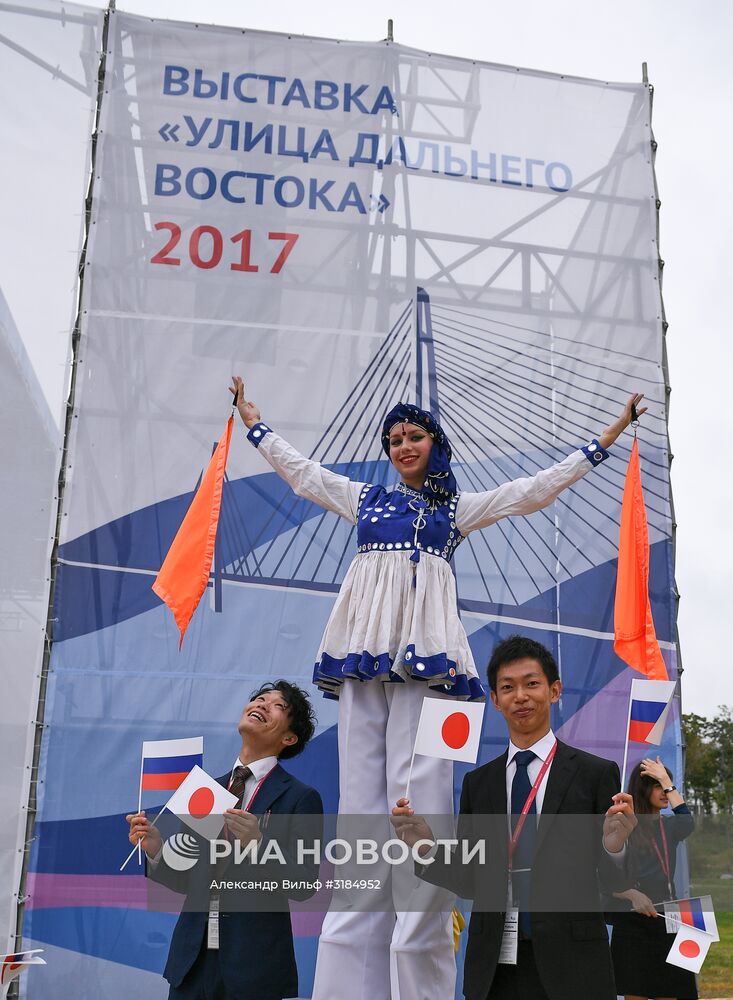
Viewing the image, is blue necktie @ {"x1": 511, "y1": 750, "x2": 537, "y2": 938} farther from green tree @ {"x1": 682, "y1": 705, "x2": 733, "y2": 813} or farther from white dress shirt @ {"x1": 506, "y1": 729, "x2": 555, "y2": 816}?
green tree @ {"x1": 682, "y1": 705, "x2": 733, "y2": 813}

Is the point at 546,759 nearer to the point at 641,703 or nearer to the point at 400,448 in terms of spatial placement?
the point at 641,703

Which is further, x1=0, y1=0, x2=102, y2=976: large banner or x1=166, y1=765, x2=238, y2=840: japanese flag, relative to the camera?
x1=0, y1=0, x2=102, y2=976: large banner

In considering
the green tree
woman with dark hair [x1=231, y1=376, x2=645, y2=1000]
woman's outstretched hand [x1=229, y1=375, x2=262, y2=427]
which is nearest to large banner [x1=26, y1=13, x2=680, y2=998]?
woman's outstretched hand [x1=229, y1=375, x2=262, y2=427]

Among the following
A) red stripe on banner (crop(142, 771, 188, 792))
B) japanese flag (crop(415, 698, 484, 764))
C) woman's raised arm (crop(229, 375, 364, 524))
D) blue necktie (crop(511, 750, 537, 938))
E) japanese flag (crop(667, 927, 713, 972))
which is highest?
woman's raised arm (crop(229, 375, 364, 524))

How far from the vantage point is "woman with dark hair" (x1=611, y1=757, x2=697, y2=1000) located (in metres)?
3.06

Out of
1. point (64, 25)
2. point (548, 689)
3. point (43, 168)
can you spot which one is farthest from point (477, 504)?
point (64, 25)

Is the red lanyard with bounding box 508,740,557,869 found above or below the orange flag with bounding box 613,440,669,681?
below

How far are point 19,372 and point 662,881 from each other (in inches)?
108

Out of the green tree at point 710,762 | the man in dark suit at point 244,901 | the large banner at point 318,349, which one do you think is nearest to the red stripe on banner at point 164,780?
the man in dark suit at point 244,901

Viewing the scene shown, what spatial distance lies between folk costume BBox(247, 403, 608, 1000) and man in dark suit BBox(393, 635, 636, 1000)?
0.22m

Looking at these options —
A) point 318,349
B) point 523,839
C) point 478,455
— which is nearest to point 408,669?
point 523,839

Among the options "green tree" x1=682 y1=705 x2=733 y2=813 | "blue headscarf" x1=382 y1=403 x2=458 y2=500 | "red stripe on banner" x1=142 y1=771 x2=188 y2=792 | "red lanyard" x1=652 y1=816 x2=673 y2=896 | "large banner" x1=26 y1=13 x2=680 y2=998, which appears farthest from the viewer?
"green tree" x1=682 y1=705 x2=733 y2=813

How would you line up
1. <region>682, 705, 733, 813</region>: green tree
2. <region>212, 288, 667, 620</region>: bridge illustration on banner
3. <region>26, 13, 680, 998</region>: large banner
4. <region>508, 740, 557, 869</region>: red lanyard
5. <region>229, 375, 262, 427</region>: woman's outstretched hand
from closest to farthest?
<region>508, 740, 557, 869</region>: red lanyard
<region>229, 375, 262, 427</region>: woman's outstretched hand
<region>26, 13, 680, 998</region>: large banner
<region>212, 288, 667, 620</region>: bridge illustration on banner
<region>682, 705, 733, 813</region>: green tree

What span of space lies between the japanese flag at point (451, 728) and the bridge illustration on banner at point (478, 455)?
1.57 m
